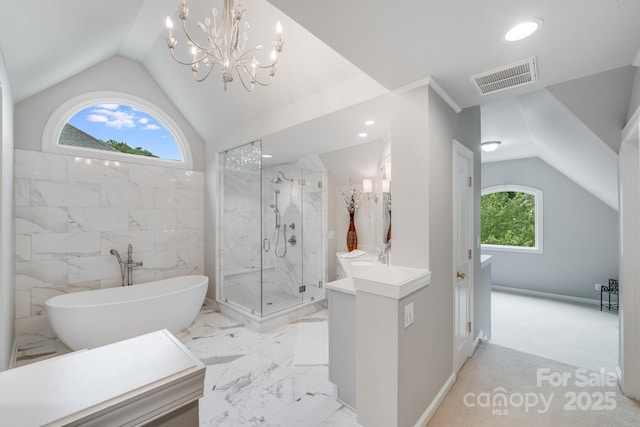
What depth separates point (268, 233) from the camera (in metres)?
4.23

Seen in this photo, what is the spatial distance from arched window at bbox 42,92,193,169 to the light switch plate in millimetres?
3962

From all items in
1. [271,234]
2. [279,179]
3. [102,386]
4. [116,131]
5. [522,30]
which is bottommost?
[102,386]

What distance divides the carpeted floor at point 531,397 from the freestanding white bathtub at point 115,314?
2.84 metres

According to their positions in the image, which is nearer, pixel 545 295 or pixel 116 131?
pixel 116 131

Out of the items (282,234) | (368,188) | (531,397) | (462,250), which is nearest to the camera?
(531,397)

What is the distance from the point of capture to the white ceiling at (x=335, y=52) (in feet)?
4.28

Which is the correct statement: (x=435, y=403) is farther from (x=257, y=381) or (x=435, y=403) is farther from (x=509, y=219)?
(x=509, y=219)

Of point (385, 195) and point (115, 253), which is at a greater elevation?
point (385, 195)

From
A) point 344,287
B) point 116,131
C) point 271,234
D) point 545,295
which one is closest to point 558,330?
point 545,295

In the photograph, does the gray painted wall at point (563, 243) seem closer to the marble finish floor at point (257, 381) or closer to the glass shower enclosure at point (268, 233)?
the glass shower enclosure at point (268, 233)

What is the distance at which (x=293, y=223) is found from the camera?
14.8ft

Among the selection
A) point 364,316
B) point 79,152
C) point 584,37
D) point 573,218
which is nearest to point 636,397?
point 364,316

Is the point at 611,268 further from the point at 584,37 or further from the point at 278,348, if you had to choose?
the point at 278,348

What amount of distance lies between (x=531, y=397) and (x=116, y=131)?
544 centimetres
